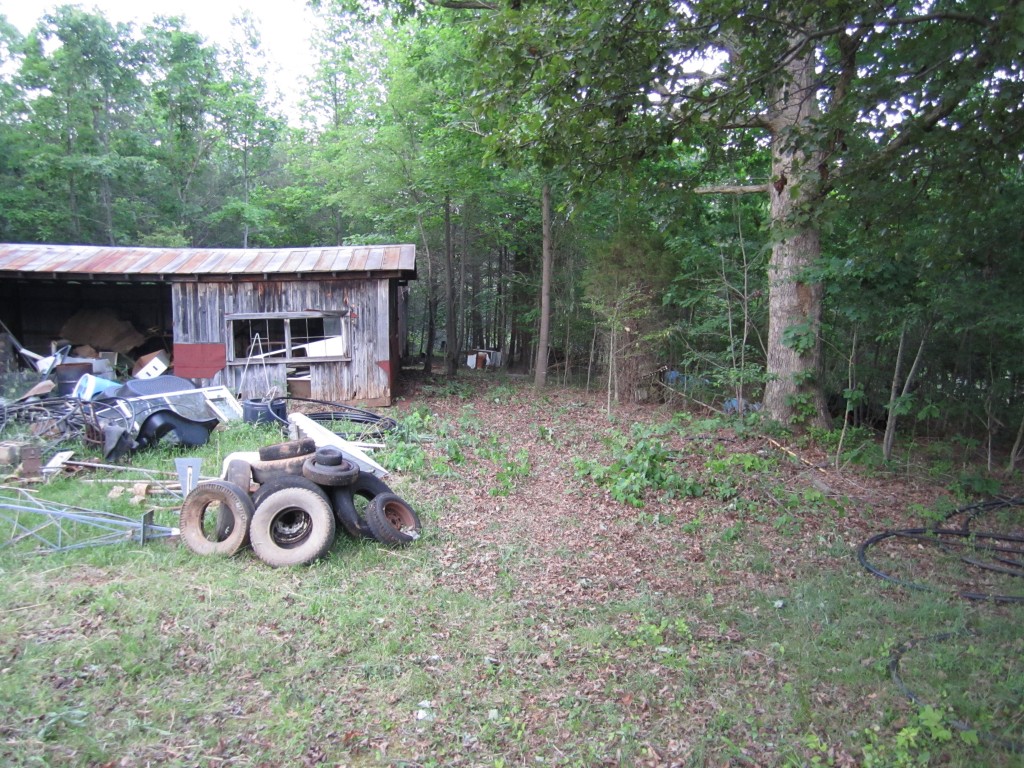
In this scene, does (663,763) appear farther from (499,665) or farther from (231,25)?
(231,25)

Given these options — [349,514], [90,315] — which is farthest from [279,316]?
[349,514]

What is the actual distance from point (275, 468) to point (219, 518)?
69 cm

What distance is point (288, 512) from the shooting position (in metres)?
5.40

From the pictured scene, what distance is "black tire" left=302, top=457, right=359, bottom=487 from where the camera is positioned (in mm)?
5379

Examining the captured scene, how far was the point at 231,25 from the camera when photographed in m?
34.2

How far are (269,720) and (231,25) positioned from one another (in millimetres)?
40259

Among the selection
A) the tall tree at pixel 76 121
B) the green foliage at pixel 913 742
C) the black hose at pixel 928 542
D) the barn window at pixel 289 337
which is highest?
the tall tree at pixel 76 121

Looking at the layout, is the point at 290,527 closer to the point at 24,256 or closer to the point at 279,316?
the point at 279,316

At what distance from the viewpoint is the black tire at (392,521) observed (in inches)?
215

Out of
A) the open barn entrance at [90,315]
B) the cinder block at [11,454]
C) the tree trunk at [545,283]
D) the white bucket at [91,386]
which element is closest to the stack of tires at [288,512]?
the cinder block at [11,454]

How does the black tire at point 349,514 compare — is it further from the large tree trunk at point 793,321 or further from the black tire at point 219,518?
the large tree trunk at point 793,321

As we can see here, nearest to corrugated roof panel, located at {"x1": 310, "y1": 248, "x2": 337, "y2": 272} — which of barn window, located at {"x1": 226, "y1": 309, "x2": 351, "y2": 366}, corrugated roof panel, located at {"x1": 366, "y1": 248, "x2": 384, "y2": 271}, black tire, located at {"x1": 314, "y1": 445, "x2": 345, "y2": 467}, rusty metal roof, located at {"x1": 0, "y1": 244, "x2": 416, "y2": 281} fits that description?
rusty metal roof, located at {"x1": 0, "y1": 244, "x2": 416, "y2": 281}

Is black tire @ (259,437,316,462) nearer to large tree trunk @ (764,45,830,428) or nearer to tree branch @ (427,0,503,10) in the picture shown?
tree branch @ (427,0,503,10)

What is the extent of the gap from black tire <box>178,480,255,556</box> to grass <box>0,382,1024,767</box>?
14 cm
